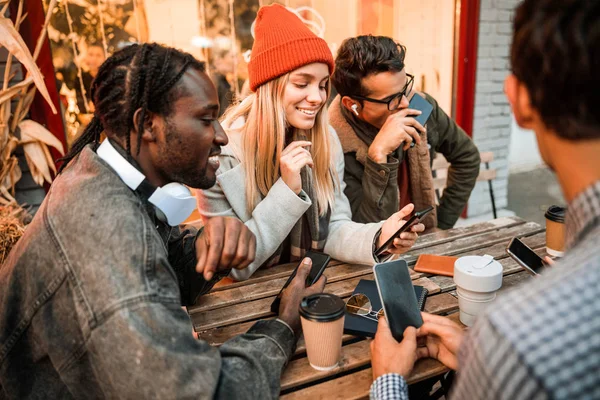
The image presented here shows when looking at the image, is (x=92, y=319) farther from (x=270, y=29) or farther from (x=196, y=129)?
(x=270, y=29)

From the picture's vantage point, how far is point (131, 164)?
1.23 meters

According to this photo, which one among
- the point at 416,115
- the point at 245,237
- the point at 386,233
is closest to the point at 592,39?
the point at 245,237

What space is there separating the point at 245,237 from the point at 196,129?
1.12ft

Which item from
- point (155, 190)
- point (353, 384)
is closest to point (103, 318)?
point (155, 190)

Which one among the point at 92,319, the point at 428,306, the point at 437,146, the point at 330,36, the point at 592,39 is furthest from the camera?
the point at 330,36

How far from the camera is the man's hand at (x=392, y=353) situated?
117 centimetres

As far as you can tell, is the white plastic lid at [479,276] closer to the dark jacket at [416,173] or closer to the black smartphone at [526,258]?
the black smartphone at [526,258]

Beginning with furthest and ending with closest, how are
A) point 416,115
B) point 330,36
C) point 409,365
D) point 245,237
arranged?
point 330,36 < point 416,115 < point 245,237 < point 409,365

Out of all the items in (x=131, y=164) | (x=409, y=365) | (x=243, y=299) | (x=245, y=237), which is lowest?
(x=243, y=299)

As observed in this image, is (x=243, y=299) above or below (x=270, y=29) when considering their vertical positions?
below

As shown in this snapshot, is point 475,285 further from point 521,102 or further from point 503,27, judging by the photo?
point 503,27

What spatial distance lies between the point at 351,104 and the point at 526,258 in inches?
51.1

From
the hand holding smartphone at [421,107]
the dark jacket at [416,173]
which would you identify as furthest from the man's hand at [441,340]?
the hand holding smartphone at [421,107]

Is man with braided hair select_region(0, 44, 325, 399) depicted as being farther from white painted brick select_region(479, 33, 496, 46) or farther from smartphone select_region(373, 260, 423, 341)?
white painted brick select_region(479, 33, 496, 46)
